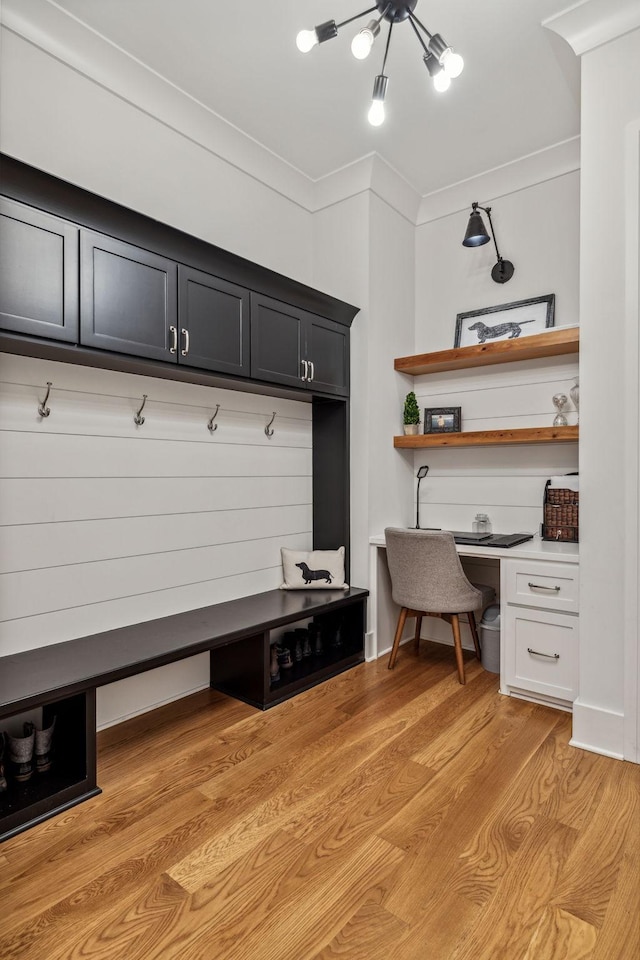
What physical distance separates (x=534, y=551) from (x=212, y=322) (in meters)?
1.90

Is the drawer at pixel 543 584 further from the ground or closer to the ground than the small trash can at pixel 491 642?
further from the ground

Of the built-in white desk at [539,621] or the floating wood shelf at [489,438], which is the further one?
the floating wood shelf at [489,438]

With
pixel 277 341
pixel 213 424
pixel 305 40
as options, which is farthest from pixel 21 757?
pixel 305 40

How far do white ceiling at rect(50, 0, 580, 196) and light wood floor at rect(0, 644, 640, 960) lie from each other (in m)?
3.02

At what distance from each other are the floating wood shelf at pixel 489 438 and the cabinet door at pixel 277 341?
860 millimetres

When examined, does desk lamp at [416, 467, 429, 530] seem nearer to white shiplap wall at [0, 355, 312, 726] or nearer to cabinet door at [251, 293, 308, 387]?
white shiplap wall at [0, 355, 312, 726]

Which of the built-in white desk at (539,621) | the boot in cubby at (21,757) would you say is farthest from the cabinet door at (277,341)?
the boot in cubby at (21,757)

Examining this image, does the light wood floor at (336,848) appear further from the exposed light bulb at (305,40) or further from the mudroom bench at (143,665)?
the exposed light bulb at (305,40)

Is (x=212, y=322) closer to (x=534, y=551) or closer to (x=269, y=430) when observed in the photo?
(x=269, y=430)

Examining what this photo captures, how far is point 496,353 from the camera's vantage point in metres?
3.08

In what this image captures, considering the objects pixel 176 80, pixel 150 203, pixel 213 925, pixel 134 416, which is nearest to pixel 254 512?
pixel 134 416

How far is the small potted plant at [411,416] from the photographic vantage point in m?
3.47

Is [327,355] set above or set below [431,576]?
above

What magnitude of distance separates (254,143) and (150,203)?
0.84 m
